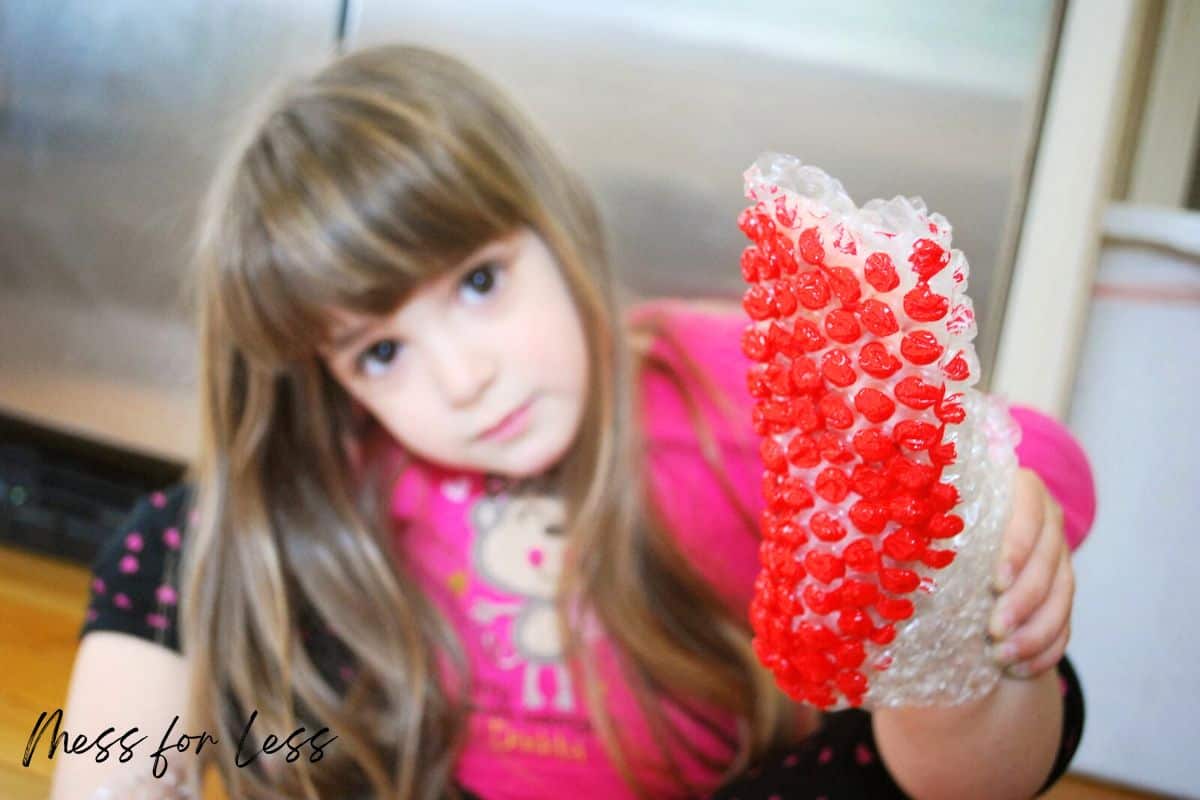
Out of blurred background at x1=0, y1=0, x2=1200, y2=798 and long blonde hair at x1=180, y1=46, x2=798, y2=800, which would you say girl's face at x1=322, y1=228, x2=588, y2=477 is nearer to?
long blonde hair at x1=180, y1=46, x2=798, y2=800

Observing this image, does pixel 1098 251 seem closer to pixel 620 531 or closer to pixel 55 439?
pixel 620 531

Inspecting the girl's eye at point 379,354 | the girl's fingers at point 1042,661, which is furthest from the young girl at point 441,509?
the girl's fingers at point 1042,661

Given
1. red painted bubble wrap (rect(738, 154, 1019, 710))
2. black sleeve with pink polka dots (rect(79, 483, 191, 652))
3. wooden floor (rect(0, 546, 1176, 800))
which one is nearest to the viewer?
red painted bubble wrap (rect(738, 154, 1019, 710))

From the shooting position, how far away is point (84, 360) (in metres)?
0.80

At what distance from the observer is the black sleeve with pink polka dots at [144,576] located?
49 cm

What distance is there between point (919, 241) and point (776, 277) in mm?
32

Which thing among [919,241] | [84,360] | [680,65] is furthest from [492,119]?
[84,360]

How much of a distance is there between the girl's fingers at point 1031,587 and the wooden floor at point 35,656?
23 cm

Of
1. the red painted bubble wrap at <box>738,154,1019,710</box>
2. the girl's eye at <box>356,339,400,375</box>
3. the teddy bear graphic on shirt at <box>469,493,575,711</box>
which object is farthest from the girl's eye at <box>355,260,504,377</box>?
the red painted bubble wrap at <box>738,154,1019,710</box>

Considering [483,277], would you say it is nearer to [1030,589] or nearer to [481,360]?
[481,360]

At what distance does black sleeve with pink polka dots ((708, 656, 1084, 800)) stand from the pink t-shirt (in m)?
0.08

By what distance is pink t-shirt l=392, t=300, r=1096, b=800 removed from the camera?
1.62 ft

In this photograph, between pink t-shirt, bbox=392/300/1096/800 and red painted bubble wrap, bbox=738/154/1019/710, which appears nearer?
red painted bubble wrap, bbox=738/154/1019/710

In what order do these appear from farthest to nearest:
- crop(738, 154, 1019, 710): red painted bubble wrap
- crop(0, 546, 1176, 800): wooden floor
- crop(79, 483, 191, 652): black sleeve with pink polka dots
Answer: crop(79, 483, 191, 652): black sleeve with pink polka dots < crop(0, 546, 1176, 800): wooden floor < crop(738, 154, 1019, 710): red painted bubble wrap
